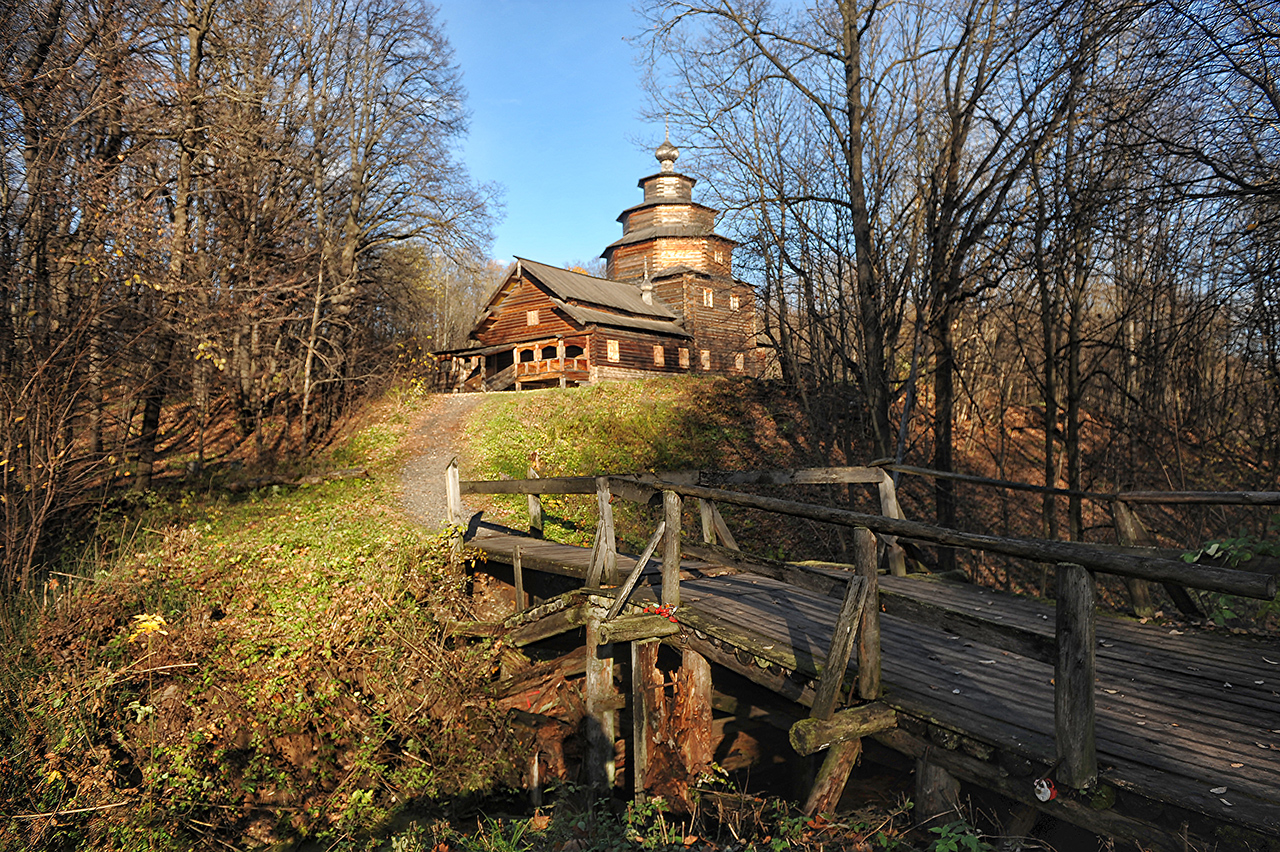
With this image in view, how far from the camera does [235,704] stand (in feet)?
26.0

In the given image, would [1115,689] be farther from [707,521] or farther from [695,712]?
[707,521]

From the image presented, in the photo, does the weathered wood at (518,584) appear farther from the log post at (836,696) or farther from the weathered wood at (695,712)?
the log post at (836,696)

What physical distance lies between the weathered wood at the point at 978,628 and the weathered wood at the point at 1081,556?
0.39m

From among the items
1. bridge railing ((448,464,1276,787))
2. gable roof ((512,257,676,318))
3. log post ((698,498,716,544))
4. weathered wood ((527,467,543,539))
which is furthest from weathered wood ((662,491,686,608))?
gable roof ((512,257,676,318))

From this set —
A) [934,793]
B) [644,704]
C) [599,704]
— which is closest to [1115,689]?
[934,793]

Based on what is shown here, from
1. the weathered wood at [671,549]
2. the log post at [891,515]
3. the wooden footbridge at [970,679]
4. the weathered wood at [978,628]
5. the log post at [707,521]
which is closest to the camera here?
the wooden footbridge at [970,679]

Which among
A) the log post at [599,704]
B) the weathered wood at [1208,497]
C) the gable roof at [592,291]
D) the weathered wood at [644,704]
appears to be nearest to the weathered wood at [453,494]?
the log post at [599,704]

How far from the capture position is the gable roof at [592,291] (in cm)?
3675

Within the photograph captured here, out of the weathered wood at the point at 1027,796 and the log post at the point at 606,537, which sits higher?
the log post at the point at 606,537

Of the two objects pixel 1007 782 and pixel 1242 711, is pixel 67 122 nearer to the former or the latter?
pixel 1007 782

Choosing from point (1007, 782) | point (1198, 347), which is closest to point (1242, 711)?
point (1007, 782)

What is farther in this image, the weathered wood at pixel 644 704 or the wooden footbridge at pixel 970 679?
the weathered wood at pixel 644 704

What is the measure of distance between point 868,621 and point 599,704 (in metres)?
4.03

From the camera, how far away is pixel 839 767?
4.50m
